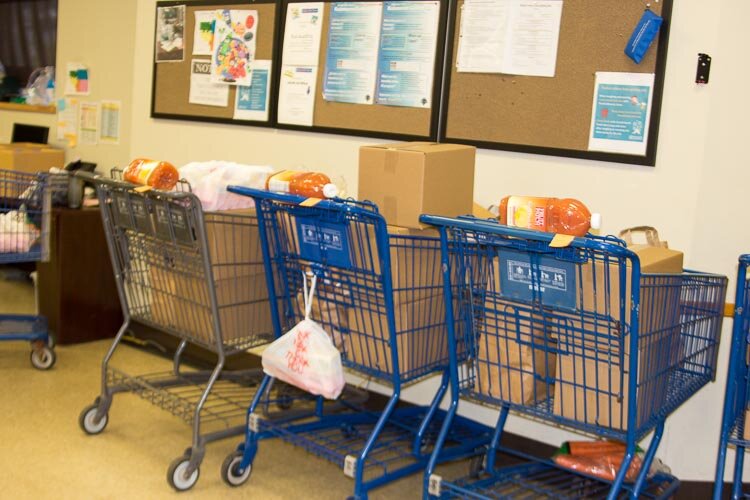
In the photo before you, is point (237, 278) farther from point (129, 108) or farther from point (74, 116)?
point (74, 116)

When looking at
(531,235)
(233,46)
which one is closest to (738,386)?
(531,235)

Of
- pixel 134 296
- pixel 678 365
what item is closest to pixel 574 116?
pixel 678 365

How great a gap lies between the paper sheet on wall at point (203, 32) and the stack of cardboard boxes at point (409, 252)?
1781 mm

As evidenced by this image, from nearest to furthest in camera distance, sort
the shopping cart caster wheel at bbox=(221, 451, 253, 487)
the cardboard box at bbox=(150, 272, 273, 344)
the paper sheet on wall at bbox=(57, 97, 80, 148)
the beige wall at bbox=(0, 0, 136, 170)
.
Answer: the shopping cart caster wheel at bbox=(221, 451, 253, 487)
the cardboard box at bbox=(150, 272, 273, 344)
the beige wall at bbox=(0, 0, 136, 170)
the paper sheet on wall at bbox=(57, 97, 80, 148)

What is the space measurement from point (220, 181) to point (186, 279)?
392 mm

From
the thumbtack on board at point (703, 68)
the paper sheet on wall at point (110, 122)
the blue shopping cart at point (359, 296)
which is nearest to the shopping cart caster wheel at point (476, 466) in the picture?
the blue shopping cart at point (359, 296)

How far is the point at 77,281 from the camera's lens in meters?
4.39

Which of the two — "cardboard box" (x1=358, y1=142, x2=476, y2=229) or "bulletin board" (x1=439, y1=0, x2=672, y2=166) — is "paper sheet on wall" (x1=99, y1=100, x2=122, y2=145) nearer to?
"bulletin board" (x1=439, y1=0, x2=672, y2=166)

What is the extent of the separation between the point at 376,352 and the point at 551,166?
1.03 meters

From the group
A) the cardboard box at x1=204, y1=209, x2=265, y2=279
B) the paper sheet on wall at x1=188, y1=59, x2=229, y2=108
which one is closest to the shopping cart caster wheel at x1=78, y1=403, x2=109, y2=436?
the cardboard box at x1=204, y1=209, x2=265, y2=279

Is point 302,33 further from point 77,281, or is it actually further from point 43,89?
point 43,89

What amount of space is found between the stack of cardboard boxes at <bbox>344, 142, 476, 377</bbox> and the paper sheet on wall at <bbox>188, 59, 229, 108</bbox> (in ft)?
5.31

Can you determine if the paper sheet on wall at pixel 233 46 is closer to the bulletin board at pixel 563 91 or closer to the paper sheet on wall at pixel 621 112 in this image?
the bulletin board at pixel 563 91

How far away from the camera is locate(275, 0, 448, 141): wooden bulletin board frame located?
333cm
